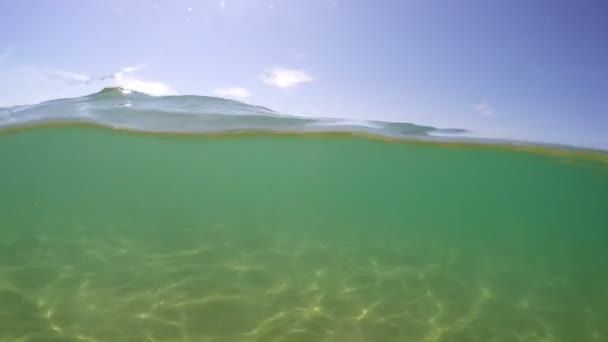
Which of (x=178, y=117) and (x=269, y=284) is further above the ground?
(x=178, y=117)

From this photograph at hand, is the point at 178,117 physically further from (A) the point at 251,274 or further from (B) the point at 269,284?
(B) the point at 269,284

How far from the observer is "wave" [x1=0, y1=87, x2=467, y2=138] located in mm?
13180

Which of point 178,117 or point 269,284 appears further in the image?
point 178,117

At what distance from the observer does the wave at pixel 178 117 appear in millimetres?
13180

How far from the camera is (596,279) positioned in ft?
29.6

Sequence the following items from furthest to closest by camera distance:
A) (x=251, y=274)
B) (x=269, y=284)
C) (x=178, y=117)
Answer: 1. (x=178, y=117)
2. (x=251, y=274)
3. (x=269, y=284)

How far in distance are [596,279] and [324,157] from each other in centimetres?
1769

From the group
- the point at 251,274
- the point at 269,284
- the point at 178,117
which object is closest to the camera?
the point at 269,284

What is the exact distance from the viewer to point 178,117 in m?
13.4

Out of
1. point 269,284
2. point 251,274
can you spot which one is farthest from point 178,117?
point 269,284

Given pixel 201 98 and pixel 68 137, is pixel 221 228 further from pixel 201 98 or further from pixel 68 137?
pixel 68 137

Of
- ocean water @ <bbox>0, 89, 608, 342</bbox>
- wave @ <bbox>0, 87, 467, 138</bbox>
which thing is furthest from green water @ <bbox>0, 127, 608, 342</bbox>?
wave @ <bbox>0, 87, 467, 138</bbox>

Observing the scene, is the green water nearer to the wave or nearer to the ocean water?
the ocean water

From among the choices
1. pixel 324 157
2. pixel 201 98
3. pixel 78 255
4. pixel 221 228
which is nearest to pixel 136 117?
pixel 201 98
